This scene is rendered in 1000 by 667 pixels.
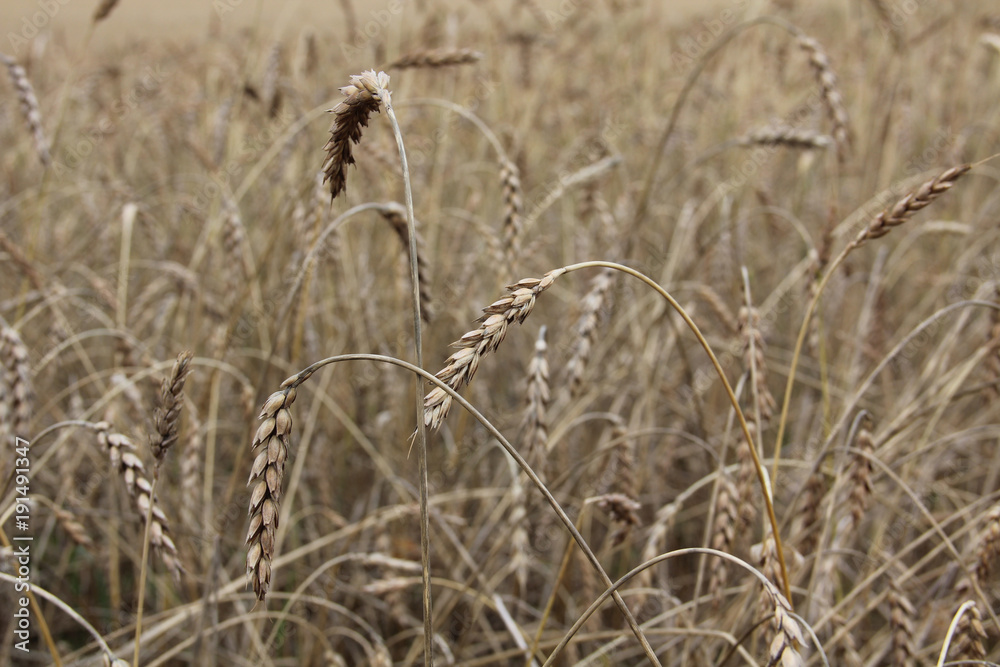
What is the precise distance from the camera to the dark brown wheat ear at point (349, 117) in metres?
0.88

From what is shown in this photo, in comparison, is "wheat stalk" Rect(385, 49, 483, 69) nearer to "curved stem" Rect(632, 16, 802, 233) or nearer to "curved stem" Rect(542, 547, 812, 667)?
"curved stem" Rect(632, 16, 802, 233)

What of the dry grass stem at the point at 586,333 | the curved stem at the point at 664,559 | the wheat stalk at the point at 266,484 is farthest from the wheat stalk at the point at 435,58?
the curved stem at the point at 664,559

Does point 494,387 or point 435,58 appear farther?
point 494,387

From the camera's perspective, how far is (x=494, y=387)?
2938 millimetres

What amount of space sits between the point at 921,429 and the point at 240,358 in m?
2.48

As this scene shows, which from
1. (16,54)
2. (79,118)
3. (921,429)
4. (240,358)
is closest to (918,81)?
(921,429)

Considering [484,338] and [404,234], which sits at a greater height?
[404,234]

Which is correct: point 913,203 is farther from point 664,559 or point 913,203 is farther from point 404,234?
point 404,234

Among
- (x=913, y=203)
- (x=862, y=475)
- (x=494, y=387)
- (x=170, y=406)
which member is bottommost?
(x=494, y=387)

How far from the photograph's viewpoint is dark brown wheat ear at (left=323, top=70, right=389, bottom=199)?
0.88m

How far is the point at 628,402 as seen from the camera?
9.23 feet

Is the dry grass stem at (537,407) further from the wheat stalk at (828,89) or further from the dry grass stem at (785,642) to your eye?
the wheat stalk at (828,89)

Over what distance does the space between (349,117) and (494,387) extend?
6.91ft

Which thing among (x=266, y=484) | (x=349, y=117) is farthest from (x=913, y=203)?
(x=266, y=484)
